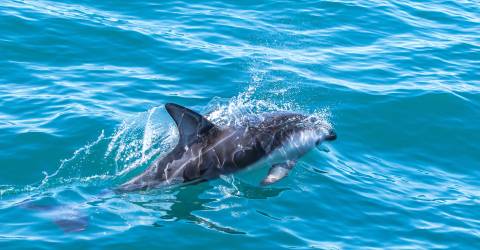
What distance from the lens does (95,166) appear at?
1608cm

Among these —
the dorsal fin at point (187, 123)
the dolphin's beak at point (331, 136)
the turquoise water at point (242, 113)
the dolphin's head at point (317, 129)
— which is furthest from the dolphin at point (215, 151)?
the dolphin's beak at point (331, 136)

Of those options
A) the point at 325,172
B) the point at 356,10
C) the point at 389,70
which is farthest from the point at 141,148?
the point at 356,10

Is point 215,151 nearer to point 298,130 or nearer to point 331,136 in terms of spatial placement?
point 298,130

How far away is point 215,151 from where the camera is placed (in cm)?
1562

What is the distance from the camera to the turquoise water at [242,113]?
46.6 ft

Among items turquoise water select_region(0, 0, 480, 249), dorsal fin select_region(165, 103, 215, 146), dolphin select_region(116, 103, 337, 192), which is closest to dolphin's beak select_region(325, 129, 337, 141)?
turquoise water select_region(0, 0, 480, 249)

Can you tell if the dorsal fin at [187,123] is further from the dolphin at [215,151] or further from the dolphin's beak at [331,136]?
the dolphin's beak at [331,136]

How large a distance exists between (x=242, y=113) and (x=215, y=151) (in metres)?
1.82

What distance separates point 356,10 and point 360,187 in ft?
39.7

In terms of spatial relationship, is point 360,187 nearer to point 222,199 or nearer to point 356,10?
point 222,199

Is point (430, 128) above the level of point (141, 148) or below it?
above

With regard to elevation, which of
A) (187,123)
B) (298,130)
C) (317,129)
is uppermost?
(317,129)

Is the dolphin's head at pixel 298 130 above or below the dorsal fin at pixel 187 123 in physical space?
above

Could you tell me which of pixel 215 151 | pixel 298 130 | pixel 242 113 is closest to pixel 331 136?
pixel 298 130
